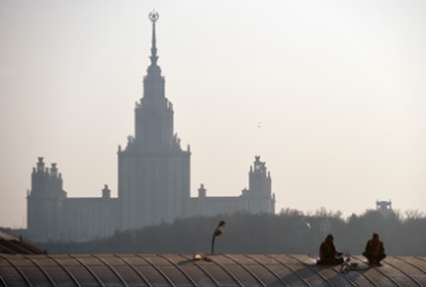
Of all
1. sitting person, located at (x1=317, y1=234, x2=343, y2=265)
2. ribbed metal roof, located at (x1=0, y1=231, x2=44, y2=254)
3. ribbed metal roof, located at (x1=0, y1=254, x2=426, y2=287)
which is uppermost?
ribbed metal roof, located at (x1=0, y1=231, x2=44, y2=254)

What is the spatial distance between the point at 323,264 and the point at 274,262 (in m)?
2.32

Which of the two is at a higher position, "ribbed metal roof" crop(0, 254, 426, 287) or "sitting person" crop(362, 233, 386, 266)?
"sitting person" crop(362, 233, 386, 266)

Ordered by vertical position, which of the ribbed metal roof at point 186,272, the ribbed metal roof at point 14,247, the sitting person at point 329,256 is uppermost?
the ribbed metal roof at point 14,247

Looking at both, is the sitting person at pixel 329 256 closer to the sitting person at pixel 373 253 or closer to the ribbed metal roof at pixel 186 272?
the ribbed metal roof at pixel 186 272

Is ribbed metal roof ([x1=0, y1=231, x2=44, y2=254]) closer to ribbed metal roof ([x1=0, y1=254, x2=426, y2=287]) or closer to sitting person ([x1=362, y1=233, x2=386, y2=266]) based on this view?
ribbed metal roof ([x1=0, y1=254, x2=426, y2=287])

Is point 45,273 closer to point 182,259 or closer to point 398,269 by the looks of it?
point 182,259

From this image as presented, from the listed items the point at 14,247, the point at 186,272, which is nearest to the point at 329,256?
the point at 186,272

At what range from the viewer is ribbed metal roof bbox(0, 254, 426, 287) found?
93.0 m

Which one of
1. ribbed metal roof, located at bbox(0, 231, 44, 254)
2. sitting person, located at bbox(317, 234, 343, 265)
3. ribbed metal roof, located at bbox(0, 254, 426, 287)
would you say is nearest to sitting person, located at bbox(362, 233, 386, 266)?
ribbed metal roof, located at bbox(0, 254, 426, 287)

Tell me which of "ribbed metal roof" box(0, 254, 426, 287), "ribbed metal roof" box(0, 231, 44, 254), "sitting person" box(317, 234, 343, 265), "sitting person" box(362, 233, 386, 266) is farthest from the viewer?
"ribbed metal roof" box(0, 231, 44, 254)

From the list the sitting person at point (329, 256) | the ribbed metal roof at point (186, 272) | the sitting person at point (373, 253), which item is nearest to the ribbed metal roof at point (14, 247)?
the ribbed metal roof at point (186, 272)

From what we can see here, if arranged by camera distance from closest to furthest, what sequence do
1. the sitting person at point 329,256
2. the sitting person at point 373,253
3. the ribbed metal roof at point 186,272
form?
the ribbed metal roof at point 186,272
the sitting person at point 329,256
the sitting person at point 373,253

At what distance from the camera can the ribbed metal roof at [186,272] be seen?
305 ft

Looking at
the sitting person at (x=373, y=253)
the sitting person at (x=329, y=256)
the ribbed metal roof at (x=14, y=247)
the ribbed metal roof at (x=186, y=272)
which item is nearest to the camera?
the ribbed metal roof at (x=186, y=272)
